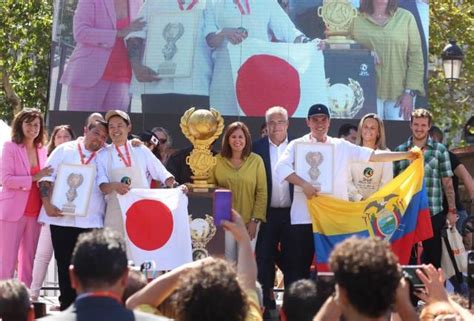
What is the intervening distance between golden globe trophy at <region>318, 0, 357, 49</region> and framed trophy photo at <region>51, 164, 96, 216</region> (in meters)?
6.68

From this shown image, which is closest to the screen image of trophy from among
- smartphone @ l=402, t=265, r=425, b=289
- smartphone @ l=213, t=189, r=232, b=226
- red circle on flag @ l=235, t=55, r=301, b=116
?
red circle on flag @ l=235, t=55, r=301, b=116

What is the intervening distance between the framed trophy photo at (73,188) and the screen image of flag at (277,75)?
19.1 feet

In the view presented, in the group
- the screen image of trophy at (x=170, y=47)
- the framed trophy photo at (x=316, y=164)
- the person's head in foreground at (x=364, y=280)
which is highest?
the screen image of trophy at (x=170, y=47)

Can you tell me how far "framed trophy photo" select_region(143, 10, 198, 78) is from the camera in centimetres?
1678

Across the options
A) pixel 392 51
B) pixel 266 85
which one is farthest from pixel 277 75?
pixel 392 51

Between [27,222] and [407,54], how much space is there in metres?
7.25

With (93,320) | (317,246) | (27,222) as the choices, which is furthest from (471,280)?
(93,320)

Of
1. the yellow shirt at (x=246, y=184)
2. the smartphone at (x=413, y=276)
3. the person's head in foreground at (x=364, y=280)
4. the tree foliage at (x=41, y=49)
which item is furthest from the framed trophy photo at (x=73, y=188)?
the tree foliage at (x=41, y=49)

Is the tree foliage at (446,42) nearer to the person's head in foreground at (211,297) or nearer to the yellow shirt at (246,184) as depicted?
the yellow shirt at (246,184)

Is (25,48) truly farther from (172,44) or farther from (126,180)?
(126,180)

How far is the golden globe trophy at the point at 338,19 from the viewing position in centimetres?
1698

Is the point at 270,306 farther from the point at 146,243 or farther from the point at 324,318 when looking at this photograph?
the point at 324,318

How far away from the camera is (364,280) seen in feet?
16.2

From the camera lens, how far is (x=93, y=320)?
16.0 ft
